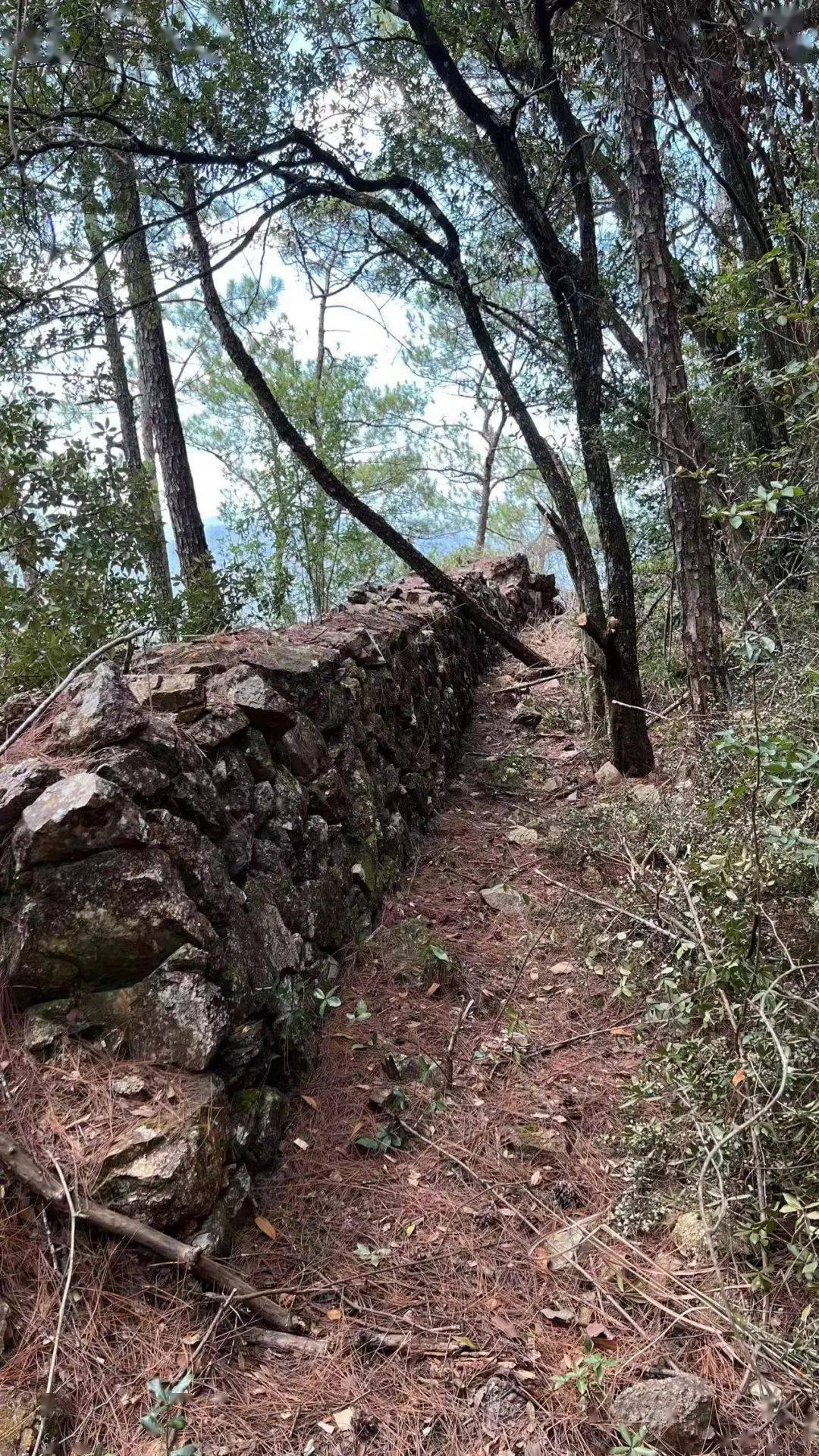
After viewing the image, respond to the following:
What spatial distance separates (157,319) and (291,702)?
486cm

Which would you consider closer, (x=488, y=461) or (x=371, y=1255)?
(x=371, y=1255)

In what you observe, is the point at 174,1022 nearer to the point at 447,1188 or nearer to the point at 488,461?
the point at 447,1188

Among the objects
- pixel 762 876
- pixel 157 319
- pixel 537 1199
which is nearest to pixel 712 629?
pixel 762 876

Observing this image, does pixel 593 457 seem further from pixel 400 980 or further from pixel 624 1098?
pixel 624 1098

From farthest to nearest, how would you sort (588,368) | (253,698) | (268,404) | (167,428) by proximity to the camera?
(167,428) < (268,404) < (588,368) < (253,698)

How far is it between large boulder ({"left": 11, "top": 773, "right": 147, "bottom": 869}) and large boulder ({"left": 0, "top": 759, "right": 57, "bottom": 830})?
0.03 meters

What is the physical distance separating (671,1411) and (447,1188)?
0.92 m

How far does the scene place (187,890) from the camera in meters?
2.65

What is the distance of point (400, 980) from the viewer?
359cm

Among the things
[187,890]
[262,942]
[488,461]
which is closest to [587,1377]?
[262,942]

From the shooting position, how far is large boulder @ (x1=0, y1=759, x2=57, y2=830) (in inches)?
96.2

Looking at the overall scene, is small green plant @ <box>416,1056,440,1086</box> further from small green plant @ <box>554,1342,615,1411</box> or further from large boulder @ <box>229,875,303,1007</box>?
small green plant @ <box>554,1342,615,1411</box>

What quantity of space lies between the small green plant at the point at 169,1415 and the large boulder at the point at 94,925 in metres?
0.99

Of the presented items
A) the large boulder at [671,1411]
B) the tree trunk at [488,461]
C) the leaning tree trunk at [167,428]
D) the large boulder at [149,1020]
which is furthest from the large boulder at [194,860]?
the tree trunk at [488,461]
